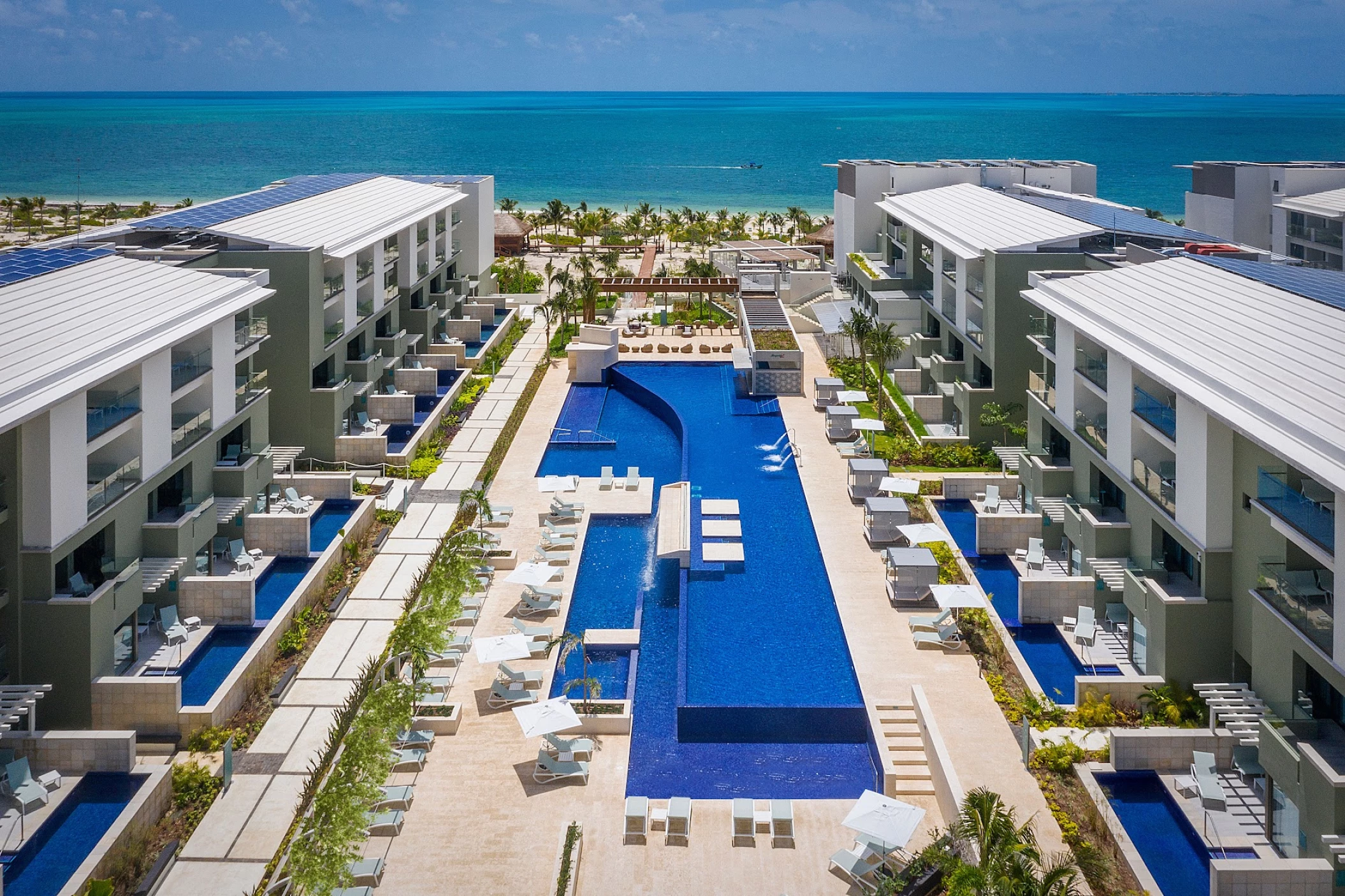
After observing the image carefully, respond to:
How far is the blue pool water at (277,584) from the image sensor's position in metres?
27.0

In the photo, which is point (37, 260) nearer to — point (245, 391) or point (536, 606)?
point (245, 391)

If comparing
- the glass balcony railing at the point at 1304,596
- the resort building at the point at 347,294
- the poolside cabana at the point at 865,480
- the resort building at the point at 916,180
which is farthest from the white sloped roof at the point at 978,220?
the resort building at the point at 347,294

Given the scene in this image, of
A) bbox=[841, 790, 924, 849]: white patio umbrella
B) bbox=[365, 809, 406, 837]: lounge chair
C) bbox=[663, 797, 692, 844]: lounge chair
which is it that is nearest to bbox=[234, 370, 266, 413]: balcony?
bbox=[365, 809, 406, 837]: lounge chair

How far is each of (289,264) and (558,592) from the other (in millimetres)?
14373

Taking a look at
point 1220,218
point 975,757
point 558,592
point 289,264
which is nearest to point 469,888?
point 975,757

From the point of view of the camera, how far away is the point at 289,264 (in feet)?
115

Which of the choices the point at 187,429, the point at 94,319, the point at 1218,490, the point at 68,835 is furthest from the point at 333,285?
the point at 1218,490

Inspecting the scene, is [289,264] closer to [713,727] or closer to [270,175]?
[713,727]

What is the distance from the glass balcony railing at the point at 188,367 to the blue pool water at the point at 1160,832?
70.5 feet

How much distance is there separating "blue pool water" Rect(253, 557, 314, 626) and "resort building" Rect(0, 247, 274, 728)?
145 cm

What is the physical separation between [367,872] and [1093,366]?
20.4 metres

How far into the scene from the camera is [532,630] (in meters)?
26.0

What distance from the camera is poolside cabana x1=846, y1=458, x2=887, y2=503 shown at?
113 feet

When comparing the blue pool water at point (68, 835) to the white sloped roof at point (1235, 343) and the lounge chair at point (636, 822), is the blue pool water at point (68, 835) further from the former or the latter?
the white sloped roof at point (1235, 343)
